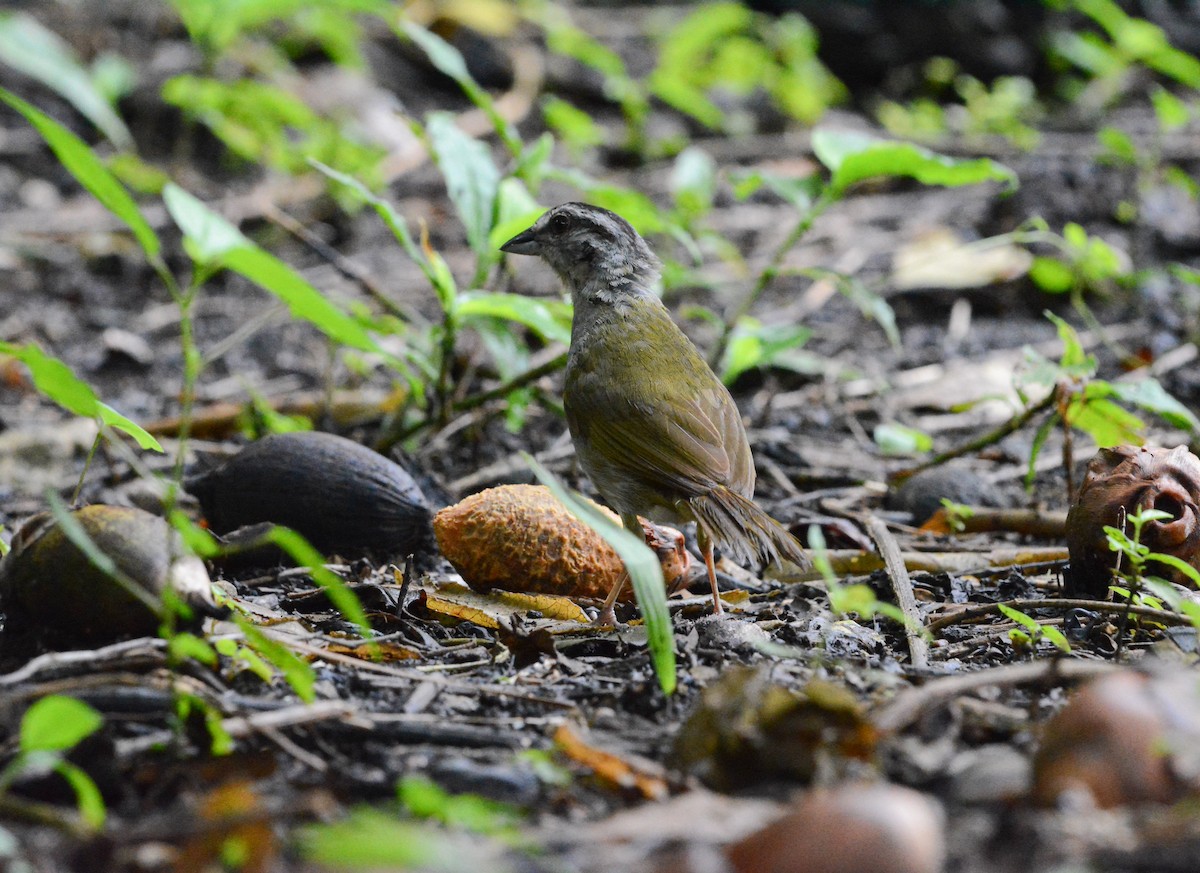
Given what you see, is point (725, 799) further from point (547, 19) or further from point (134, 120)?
point (547, 19)

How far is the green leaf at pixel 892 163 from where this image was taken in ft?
14.8

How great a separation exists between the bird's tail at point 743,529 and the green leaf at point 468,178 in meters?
1.61

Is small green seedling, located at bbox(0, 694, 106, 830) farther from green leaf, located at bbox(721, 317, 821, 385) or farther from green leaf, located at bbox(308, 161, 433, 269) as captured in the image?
green leaf, located at bbox(721, 317, 821, 385)

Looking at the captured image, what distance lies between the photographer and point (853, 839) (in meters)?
1.61

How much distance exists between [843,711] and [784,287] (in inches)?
250

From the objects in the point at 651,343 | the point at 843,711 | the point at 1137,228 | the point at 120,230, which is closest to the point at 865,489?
the point at 651,343

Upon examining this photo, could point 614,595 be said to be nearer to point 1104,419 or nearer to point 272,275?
point 272,275

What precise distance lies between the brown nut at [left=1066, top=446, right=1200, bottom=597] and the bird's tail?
29.3 inches

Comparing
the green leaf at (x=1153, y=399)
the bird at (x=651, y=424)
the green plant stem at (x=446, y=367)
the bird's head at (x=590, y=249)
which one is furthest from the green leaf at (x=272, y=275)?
the green leaf at (x=1153, y=399)

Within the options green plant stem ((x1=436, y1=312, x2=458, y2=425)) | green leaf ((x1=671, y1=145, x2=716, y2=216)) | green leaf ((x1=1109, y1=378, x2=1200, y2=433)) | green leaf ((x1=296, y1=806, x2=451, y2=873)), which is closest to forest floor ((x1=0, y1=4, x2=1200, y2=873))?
green leaf ((x1=296, y1=806, x2=451, y2=873))

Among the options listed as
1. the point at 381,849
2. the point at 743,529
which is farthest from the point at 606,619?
the point at 381,849

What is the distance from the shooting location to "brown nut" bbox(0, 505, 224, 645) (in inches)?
101

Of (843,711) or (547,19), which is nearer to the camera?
(843,711)

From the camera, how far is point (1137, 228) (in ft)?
26.6
